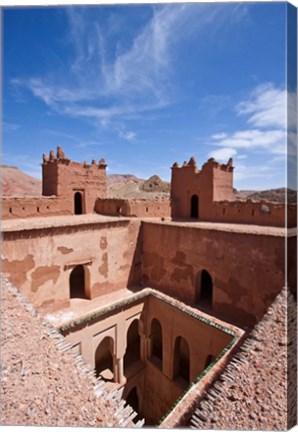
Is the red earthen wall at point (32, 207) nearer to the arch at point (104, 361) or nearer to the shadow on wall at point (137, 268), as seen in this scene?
the shadow on wall at point (137, 268)

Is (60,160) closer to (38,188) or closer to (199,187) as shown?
(199,187)

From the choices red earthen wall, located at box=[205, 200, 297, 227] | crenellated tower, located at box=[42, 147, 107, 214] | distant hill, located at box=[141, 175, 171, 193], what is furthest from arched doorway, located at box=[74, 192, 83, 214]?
distant hill, located at box=[141, 175, 171, 193]

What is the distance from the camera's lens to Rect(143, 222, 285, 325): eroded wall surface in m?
6.48

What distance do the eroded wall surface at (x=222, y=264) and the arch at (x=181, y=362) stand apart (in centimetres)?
193

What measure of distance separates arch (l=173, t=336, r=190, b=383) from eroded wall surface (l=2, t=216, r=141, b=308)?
9.55ft

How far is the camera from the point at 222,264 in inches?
294

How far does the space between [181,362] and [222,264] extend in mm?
5346

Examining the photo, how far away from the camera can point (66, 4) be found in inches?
151

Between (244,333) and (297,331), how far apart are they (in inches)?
123

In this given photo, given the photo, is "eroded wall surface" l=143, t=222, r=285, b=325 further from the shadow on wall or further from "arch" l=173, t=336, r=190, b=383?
"arch" l=173, t=336, r=190, b=383

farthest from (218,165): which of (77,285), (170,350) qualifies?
(77,285)

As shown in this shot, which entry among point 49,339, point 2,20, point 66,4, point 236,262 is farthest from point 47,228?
point 236,262

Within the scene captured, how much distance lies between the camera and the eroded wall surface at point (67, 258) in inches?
270

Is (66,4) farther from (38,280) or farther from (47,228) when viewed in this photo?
(38,280)
